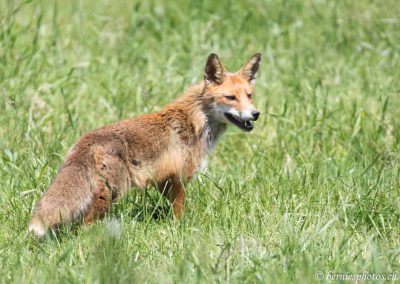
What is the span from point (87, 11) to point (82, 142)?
560 cm

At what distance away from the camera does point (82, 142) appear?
5.94m

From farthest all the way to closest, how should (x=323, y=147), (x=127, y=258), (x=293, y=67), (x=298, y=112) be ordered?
(x=293, y=67)
(x=298, y=112)
(x=323, y=147)
(x=127, y=258)

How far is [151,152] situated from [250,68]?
1482mm

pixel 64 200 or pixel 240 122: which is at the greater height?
pixel 240 122

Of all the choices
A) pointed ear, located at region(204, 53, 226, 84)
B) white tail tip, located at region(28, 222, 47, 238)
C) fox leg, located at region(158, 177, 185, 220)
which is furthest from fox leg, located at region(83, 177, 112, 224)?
pointed ear, located at region(204, 53, 226, 84)

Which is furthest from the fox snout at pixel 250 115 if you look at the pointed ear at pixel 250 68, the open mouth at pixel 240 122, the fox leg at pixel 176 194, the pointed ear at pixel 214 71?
the fox leg at pixel 176 194

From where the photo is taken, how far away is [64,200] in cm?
557

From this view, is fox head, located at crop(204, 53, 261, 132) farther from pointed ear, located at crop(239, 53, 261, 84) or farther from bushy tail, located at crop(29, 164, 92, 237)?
bushy tail, located at crop(29, 164, 92, 237)

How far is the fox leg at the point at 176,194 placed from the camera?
6.39m

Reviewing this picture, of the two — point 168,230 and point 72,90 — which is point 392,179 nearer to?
point 168,230

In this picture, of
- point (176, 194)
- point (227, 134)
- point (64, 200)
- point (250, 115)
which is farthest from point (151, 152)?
point (227, 134)

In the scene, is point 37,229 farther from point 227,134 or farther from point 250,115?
point 227,134

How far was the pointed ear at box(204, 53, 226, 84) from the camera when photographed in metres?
6.93

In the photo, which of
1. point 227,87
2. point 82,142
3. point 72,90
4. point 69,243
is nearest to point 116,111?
point 72,90
